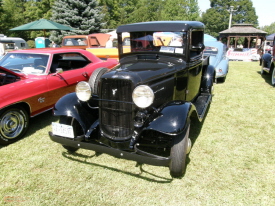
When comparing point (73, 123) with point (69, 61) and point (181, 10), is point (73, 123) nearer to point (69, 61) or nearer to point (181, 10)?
point (69, 61)

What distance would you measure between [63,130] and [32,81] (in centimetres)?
186

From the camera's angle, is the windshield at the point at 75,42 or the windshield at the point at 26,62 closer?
the windshield at the point at 26,62

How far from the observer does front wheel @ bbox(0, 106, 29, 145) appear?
3.61 meters

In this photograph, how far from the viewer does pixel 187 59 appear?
356 centimetres

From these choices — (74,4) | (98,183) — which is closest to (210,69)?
(98,183)

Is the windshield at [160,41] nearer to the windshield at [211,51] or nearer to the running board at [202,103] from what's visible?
the running board at [202,103]

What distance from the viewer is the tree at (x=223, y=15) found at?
54.0 metres

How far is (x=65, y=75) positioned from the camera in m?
4.88

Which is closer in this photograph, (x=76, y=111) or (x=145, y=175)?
(x=145, y=175)

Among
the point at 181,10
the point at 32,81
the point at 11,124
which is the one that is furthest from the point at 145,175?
the point at 181,10

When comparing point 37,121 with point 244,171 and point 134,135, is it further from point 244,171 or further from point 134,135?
point 244,171

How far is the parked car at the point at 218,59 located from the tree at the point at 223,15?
48624 millimetres

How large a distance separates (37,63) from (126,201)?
145 inches

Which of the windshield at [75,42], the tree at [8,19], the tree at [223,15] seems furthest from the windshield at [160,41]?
the tree at [223,15]
